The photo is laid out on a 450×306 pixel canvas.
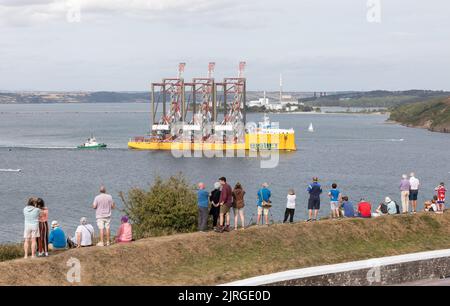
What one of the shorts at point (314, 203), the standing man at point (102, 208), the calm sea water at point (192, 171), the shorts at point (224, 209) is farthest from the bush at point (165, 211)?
the calm sea water at point (192, 171)

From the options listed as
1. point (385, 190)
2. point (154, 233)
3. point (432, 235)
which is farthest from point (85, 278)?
point (385, 190)

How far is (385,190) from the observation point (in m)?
58.4

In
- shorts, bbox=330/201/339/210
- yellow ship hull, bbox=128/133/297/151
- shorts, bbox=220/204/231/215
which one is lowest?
yellow ship hull, bbox=128/133/297/151

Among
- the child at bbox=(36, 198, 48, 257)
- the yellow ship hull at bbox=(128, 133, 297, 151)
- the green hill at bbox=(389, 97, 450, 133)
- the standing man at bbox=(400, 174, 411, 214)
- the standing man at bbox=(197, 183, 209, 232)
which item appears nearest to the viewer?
the child at bbox=(36, 198, 48, 257)

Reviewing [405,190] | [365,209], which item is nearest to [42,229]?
[365,209]

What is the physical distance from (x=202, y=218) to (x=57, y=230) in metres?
3.36

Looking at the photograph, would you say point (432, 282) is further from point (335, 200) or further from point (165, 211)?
point (165, 211)

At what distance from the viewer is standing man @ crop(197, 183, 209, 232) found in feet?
57.3

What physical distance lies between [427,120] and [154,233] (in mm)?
171936

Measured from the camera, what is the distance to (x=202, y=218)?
17.8 metres

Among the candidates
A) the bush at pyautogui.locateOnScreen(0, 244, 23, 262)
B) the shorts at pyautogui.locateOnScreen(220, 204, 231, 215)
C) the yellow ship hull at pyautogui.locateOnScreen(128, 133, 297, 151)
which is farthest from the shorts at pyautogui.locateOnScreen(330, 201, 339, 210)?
the yellow ship hull at pyautogui.locateOnScreen(128, 133, 297, 151)

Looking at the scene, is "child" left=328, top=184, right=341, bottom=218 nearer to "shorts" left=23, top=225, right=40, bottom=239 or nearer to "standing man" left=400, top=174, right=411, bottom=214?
"standing man" left=400, top=174, right=411, bottom=214

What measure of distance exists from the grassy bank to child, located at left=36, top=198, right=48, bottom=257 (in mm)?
359
